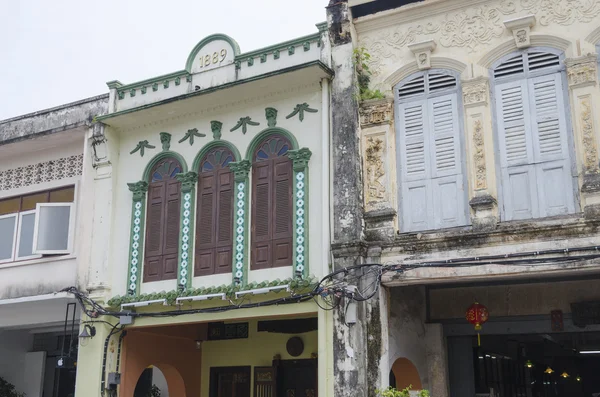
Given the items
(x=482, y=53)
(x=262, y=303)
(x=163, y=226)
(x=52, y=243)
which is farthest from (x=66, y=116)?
(x=482, y=53)

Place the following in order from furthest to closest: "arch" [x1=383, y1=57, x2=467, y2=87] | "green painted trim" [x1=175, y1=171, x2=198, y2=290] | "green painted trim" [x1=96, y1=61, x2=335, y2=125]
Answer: "green painted trim" [x1=175, y1=171, x2=198, y2=290] → "green painted trim" [x1=96, y1=61, x2=335, y2=125] → "arch" [x1=383, y1=57, x2=467, y2=87]

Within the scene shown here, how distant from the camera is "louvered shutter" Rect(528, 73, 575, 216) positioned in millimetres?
8539

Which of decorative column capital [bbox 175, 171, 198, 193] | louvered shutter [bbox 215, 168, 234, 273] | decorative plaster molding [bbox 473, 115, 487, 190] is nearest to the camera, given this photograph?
decorative plaster molding [bbox 473, 115, 487, 190]

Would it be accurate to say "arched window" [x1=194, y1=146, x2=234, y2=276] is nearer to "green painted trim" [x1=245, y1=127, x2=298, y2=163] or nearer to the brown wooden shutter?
"green painted trim" [x1=245, y1=127, x2=298, y2=163]

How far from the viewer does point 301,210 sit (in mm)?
10078

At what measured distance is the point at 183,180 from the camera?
1130 centimetres

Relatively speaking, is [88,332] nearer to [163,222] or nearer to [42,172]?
[163,222]

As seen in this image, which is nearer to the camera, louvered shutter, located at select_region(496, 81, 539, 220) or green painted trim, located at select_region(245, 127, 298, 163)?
louvered shutter, located at select_region(496, 81, 539, 220)

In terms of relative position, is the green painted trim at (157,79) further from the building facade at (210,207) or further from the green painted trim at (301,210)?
the green painted trim at (301,210)

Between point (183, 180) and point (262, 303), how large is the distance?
2593 mm

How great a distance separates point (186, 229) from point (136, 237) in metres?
1.00

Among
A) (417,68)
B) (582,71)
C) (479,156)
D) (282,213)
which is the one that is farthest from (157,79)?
(582,71)

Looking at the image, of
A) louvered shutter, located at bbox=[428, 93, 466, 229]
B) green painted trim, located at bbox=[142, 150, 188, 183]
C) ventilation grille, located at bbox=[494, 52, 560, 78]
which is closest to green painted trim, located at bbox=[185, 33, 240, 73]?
green painted trim, located at bbox=[142, 150, 188, 183]

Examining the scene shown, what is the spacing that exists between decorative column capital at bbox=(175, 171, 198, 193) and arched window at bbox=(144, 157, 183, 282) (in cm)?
15
